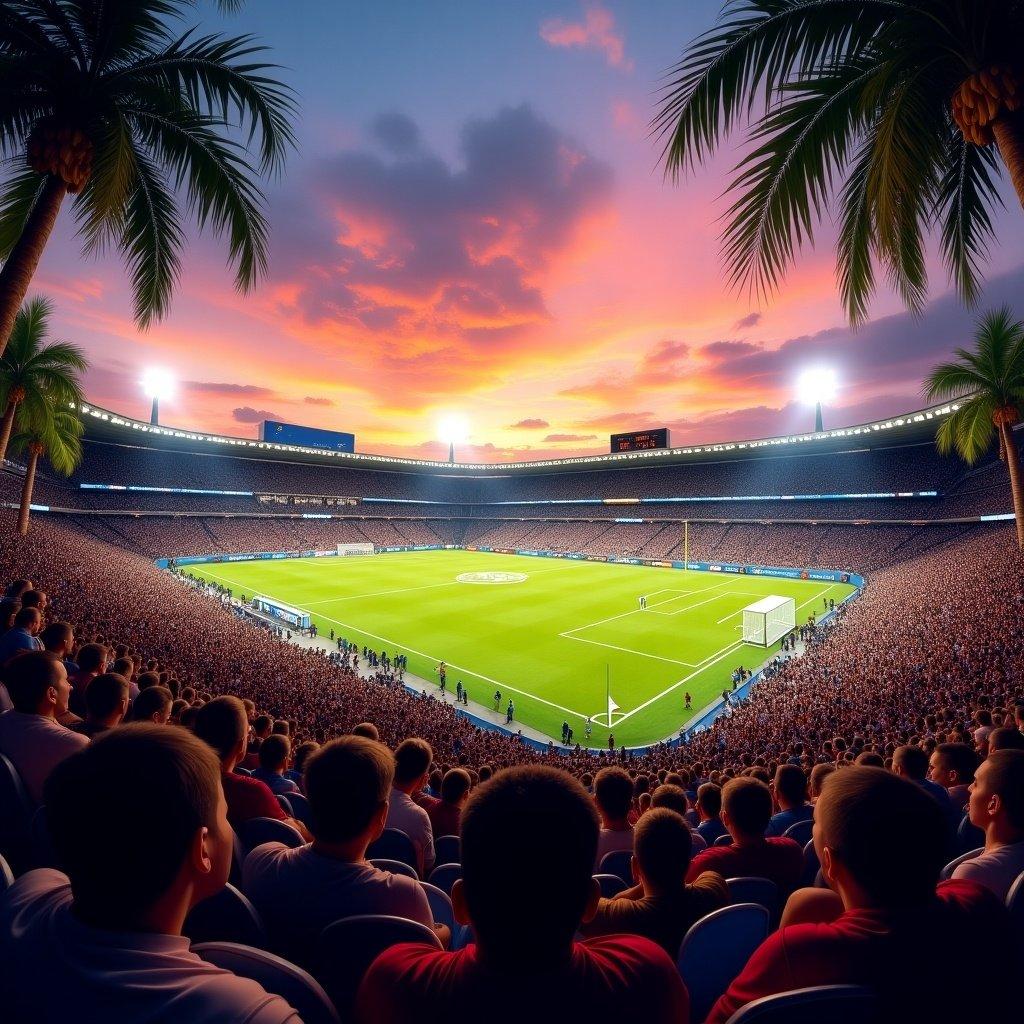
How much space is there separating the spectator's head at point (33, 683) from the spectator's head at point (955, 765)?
30.4ft

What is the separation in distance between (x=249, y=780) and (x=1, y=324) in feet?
21.4

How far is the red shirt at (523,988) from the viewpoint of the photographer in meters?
1.29

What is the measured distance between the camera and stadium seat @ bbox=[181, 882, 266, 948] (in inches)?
82.4

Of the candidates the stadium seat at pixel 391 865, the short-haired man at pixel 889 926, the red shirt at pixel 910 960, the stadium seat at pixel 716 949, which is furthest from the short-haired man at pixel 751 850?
the stadium seat at pixel 391 865

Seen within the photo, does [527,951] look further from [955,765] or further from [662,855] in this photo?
[955,765]

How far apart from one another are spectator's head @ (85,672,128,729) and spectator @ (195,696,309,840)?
3.22ft

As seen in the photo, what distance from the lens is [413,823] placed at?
4535mm

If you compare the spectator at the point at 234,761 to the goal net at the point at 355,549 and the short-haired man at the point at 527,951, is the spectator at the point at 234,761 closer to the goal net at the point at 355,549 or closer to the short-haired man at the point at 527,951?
the short-haired man at the point at 527,951

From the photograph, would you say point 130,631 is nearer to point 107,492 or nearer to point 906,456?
point 107,492

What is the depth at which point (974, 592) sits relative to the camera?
72.4 feet

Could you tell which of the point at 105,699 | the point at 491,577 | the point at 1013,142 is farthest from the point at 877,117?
the point at 491,577

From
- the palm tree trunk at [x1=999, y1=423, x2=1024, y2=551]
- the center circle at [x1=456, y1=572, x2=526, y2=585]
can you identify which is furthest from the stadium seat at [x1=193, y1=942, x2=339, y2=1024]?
the center circle at [x1=456, y1=572, x2=526, y2=585]

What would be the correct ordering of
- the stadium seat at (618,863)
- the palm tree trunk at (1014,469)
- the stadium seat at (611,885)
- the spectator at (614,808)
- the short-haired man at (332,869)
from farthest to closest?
1. the palm tree trunk at (1014,469)
2. the spectator at (614,808)
3. the stadium seat at (618,863)
4. the stadium seat at (611,885)
5. the short-haired man at (332,869)

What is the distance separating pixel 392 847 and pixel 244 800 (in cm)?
116
